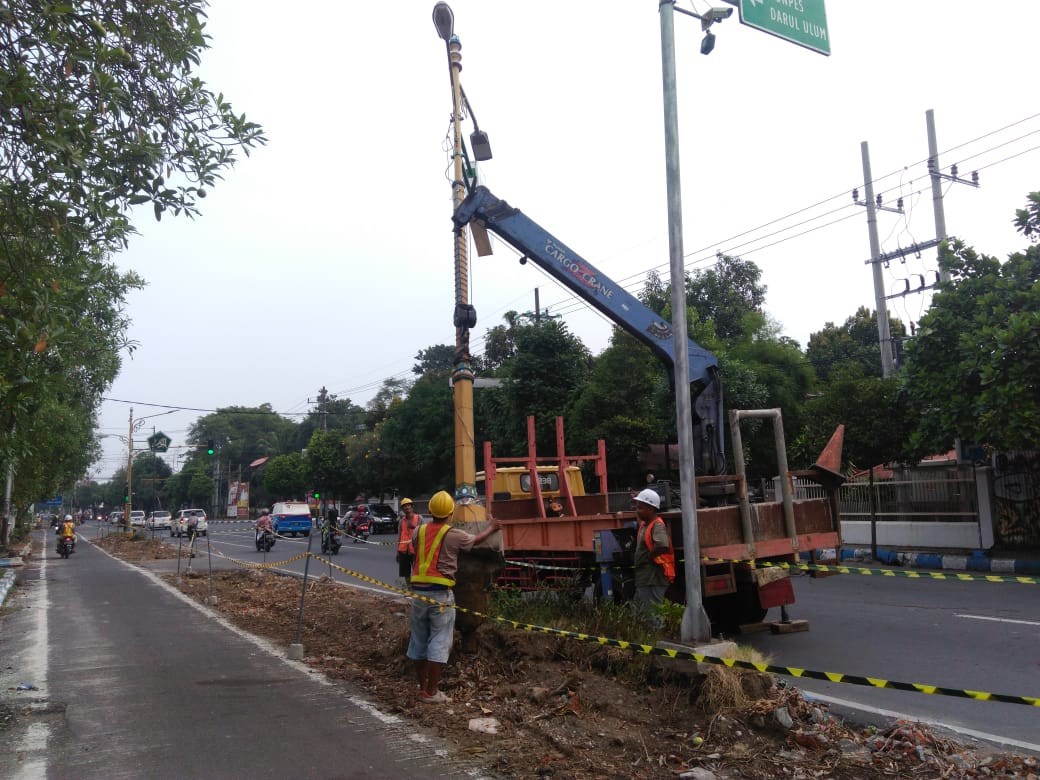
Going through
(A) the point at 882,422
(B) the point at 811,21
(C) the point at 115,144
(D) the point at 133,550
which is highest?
(B) the point at 811,21

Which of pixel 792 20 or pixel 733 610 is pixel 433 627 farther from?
pixel 792 20

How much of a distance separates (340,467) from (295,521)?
18.8 metres

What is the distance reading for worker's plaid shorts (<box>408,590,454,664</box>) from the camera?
6262mm

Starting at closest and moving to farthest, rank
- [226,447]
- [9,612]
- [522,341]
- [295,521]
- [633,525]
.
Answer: [633,525], [9,612], [522,341], [295,521], [226,447]

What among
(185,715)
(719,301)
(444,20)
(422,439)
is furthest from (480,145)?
(422,439)

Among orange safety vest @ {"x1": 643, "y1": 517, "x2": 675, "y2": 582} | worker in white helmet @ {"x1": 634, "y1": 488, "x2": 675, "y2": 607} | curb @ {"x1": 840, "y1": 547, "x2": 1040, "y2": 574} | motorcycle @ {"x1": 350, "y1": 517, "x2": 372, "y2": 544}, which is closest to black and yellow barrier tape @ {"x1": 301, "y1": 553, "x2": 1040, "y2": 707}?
worker in white helmet @ {"x1": 634, "y1": 488, "x2": 675, "y2": 607}

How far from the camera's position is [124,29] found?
281 inches

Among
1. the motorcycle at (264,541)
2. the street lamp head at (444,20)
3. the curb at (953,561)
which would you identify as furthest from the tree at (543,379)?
the street lamp head at (444,20)

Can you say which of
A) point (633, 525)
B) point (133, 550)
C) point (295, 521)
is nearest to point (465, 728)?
point (633, 525)

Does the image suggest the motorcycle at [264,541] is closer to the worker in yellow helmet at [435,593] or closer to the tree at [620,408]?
the tree at [620,408]

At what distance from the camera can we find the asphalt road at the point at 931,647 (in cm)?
618

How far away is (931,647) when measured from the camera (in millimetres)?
8539

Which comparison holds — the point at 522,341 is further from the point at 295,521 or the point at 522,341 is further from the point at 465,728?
the point at 465,728

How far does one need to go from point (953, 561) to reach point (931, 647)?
10.9 meters
